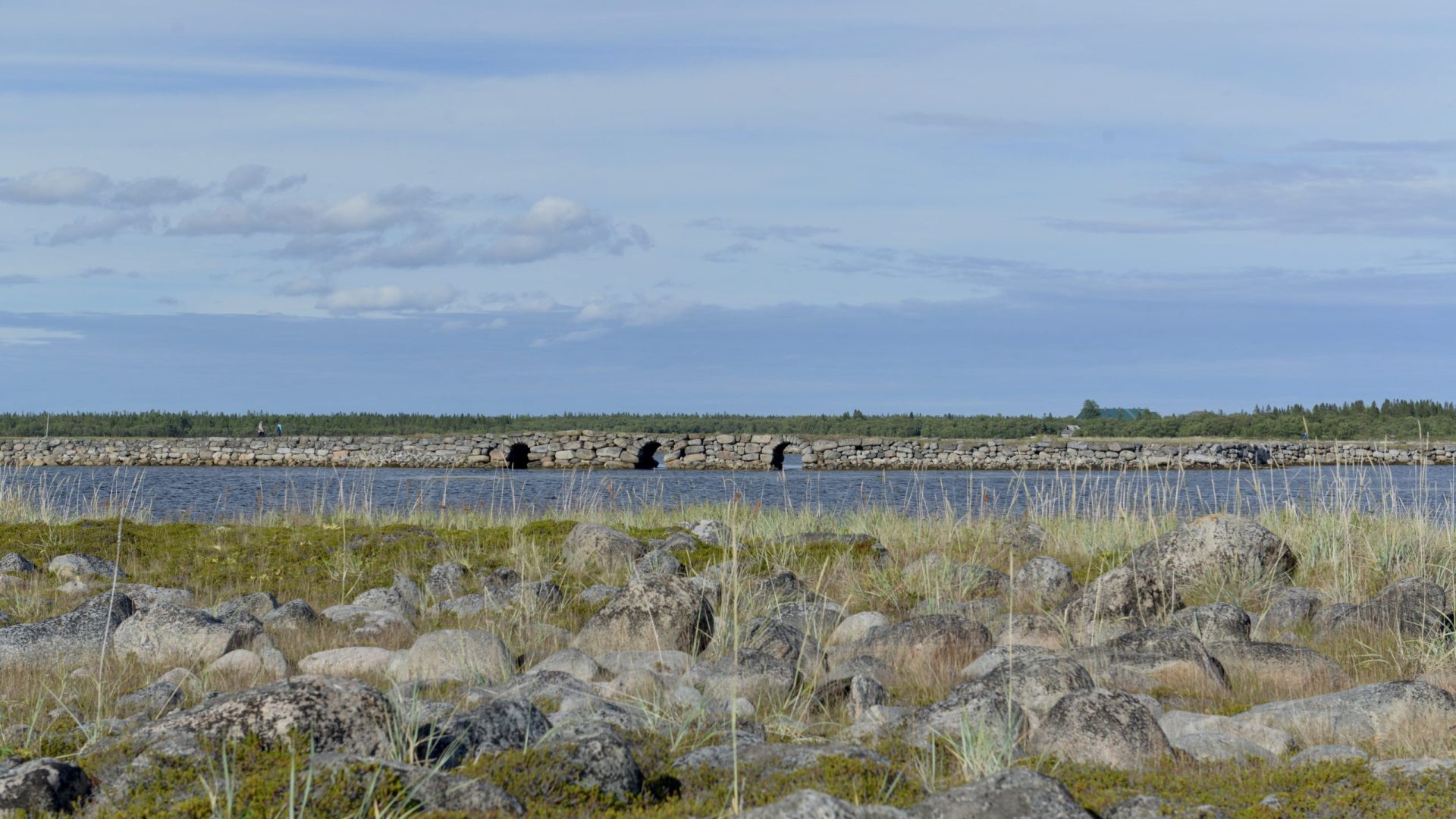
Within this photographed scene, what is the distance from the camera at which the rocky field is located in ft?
14.0

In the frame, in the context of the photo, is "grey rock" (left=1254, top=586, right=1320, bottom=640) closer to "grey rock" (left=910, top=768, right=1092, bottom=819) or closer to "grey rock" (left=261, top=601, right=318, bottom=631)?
"grey rock" (left=910, top=768, right=1092, bottom=819)

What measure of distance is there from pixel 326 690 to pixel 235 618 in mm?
4132

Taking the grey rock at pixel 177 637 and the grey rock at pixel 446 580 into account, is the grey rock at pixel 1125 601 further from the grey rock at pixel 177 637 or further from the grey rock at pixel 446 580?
the grey rock at pixel 177 637

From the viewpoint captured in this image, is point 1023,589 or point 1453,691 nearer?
point 1453,691

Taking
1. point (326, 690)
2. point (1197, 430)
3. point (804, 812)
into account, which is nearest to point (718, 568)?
point (326, 690)

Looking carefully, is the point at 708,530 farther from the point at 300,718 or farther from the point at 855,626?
the point at 300,718

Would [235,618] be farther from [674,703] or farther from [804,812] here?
[804,812]

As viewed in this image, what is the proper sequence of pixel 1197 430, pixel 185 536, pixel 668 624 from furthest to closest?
1. pixel 1197 430
2. pixel 185 536
3. pixel 668 624

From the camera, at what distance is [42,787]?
4.07 metres

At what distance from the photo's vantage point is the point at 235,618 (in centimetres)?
825

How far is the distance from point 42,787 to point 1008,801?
10.9 ft

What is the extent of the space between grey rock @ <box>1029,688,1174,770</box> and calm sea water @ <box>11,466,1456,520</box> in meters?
7.89

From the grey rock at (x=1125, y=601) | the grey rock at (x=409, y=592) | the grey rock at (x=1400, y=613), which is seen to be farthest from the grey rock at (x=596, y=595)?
the grey rock at (x=1400, y=613)

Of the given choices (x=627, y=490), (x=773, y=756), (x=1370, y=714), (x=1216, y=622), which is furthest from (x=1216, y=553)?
(x=627, y=490)
